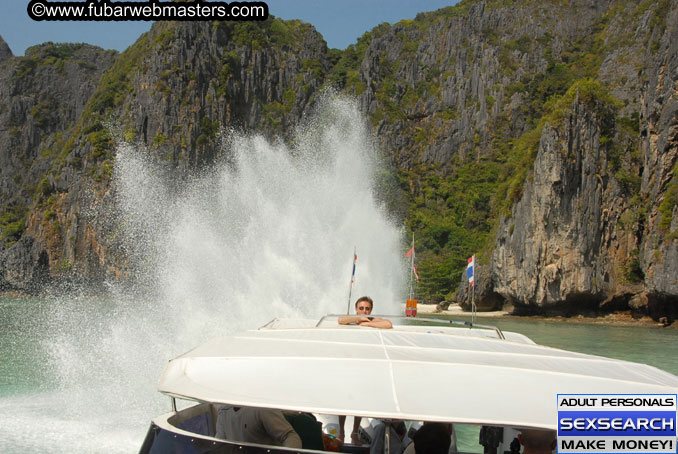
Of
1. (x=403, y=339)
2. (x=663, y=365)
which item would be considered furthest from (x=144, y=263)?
(x=403, y=339)

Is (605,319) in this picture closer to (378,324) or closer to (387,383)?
(378,324)

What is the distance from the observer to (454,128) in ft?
362

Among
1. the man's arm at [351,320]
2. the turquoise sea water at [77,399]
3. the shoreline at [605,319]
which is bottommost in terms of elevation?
the shoreline at [605,319]

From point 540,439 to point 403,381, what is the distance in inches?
53.3

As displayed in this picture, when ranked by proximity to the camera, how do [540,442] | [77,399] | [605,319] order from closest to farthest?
[540,442] → [77,399] → [605,319]

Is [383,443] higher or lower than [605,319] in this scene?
higher

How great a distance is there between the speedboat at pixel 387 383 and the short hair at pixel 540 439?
0.52 meters

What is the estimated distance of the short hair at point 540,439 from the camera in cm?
370

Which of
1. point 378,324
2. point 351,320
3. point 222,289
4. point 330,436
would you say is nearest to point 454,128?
point 222,289

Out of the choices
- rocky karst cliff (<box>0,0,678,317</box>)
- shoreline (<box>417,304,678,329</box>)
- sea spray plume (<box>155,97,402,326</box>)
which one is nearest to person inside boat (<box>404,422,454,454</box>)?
sea spray plume (<box>155,97,402,326</box>)

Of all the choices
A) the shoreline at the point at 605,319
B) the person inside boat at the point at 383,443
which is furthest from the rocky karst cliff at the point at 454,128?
the person inside boat at the point at 383,443

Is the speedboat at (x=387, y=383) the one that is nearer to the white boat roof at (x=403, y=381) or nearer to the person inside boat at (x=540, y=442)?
the white boat roof at (x=403, y=381)

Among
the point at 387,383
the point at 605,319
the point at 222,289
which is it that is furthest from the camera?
the point at 605,319

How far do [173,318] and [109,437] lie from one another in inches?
377
